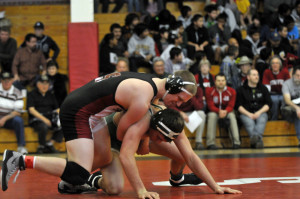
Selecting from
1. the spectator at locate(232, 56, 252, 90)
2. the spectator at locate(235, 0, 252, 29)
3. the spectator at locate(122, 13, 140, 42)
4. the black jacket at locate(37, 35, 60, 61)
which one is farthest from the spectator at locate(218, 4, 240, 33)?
the black jacket at locate(37, 35, 60, 61)

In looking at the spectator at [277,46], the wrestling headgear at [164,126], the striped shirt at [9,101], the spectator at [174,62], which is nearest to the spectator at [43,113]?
the striped shirt at [9,101]

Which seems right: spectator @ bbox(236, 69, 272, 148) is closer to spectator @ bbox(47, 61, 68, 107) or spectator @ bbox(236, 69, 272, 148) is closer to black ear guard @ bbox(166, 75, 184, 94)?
spectator @ bbox(47, 61, 68, 107)

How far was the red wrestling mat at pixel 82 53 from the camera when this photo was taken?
772 cm

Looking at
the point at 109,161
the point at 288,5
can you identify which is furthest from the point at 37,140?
the point at 288,5

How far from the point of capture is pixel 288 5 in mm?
10531

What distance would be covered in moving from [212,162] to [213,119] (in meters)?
1.89

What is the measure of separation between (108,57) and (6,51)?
1.74m

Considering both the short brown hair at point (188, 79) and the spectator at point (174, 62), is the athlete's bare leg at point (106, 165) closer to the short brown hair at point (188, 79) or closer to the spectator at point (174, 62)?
the short brown hair at point (188, 79)

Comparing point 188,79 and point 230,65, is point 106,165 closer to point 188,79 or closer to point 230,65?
point 188,79

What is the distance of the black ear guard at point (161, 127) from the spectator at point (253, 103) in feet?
13.7

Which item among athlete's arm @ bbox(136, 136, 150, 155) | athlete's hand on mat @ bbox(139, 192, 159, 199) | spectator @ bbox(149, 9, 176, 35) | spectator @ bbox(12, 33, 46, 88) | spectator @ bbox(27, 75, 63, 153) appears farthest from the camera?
spectator @ bbox(149, 9, 176, 35)

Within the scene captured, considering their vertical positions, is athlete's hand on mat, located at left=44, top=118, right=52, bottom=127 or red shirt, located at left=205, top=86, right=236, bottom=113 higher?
red shirt, located at left=205, top=86, right=236, bottom=113

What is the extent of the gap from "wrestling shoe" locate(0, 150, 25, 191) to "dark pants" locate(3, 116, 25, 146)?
3520 mm

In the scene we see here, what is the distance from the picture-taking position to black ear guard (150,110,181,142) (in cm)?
358
